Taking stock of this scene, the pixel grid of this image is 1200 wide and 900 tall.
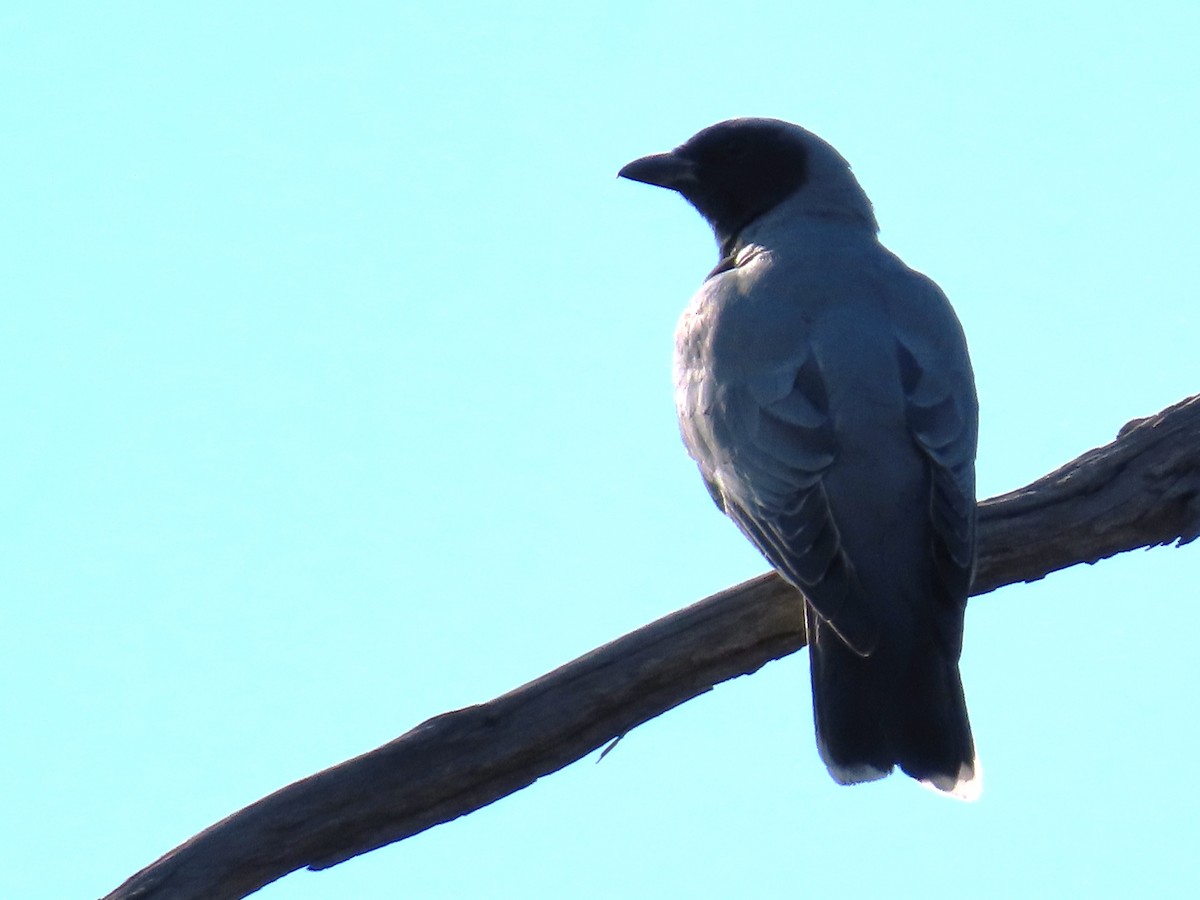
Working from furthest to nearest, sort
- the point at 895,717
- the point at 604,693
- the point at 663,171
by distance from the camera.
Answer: the point at 663,171 → the point at 895,717 → the point at 604,693

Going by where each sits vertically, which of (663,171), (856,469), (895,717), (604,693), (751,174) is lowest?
(895,717)

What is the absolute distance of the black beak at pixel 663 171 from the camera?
8102mm

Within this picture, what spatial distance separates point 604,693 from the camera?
504 cm

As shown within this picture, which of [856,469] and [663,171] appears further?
[663,171]

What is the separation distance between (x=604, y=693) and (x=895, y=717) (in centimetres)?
96

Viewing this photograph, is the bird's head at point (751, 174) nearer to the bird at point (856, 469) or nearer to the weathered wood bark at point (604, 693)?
the bird at point (856, 469)

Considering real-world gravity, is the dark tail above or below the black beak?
below

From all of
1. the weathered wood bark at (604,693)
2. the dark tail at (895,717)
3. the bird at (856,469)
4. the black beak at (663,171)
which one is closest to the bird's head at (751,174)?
the black beak at (663,171)

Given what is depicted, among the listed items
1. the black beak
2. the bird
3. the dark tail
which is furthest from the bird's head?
the dark tail

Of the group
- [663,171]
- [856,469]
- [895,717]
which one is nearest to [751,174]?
[663,171]

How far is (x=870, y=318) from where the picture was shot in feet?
19.4

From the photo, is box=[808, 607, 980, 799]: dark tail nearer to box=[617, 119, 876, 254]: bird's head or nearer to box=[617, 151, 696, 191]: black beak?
box=[617, 119, 876, 254]: bird's head

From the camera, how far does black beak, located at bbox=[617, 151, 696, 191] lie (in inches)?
319

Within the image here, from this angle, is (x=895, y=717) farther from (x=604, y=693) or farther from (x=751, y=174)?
(x=751, y=174)
